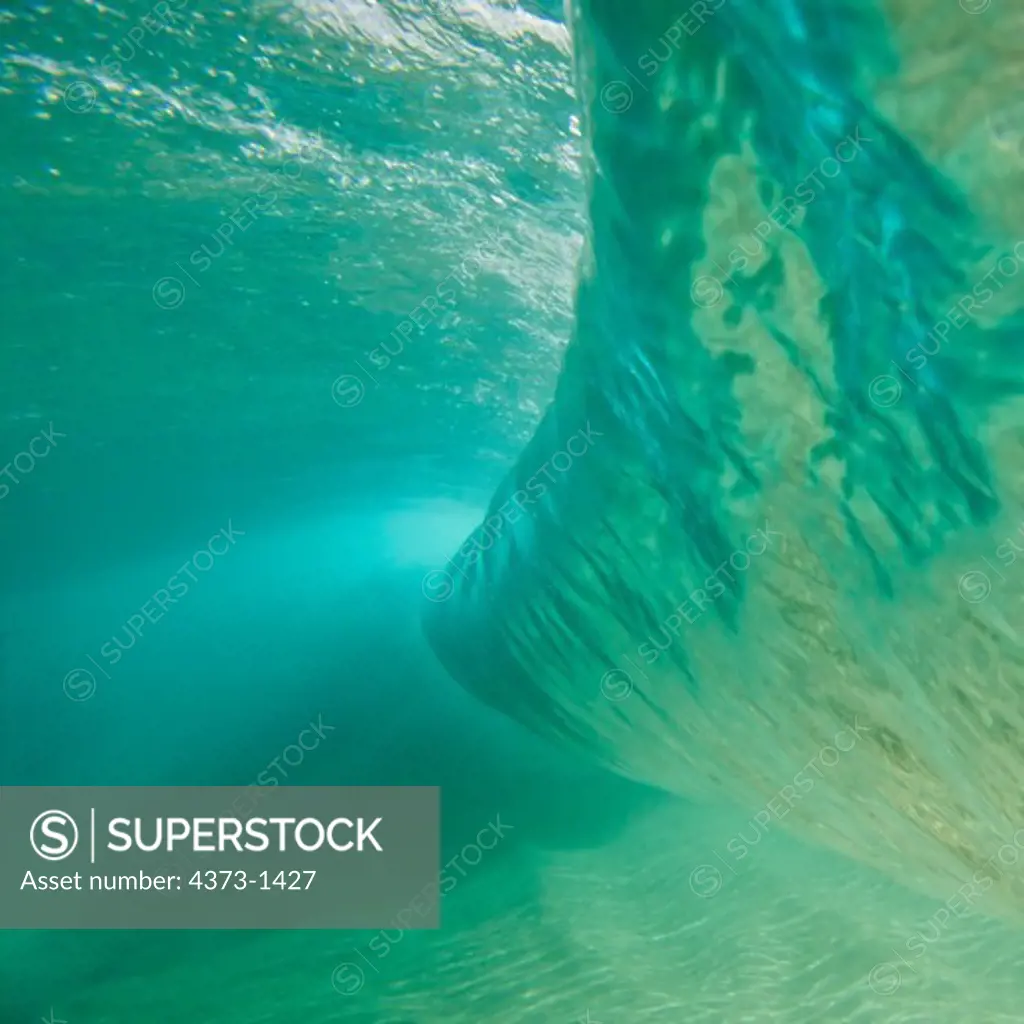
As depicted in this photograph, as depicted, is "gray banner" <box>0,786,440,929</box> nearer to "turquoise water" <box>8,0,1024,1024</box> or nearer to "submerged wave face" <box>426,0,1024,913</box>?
"turquoise water" <box>8,0,1024,1024</box>

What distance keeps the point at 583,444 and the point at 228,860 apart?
23.5ft

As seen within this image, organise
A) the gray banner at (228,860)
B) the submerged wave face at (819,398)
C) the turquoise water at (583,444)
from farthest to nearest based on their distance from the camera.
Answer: the gray banner at (228,860), the turquoise water at (583,444), the submerged wave face at (819,398)

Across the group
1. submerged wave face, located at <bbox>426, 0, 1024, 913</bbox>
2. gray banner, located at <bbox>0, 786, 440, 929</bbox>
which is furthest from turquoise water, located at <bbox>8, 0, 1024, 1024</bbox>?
gray banner, located at <bbox>0, 786, 440, 929</bbox>

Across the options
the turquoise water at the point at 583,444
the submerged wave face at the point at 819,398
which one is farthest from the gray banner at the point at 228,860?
the submerged wave face at the point at 819,398

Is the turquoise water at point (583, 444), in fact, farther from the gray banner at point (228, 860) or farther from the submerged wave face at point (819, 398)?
the gray banner at point (228, 860)

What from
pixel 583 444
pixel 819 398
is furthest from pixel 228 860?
pixel 819 398

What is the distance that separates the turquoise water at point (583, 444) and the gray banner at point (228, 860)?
346 mm

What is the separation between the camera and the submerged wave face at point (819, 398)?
180 cm

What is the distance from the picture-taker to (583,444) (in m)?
4.18

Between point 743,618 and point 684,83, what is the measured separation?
2.27m

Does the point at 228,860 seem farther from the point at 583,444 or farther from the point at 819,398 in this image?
the point at 819,398

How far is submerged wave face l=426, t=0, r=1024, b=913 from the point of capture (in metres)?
1.80

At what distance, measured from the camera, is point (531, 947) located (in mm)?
6520

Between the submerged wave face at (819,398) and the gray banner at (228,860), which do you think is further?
the gray banner at (228,860)
